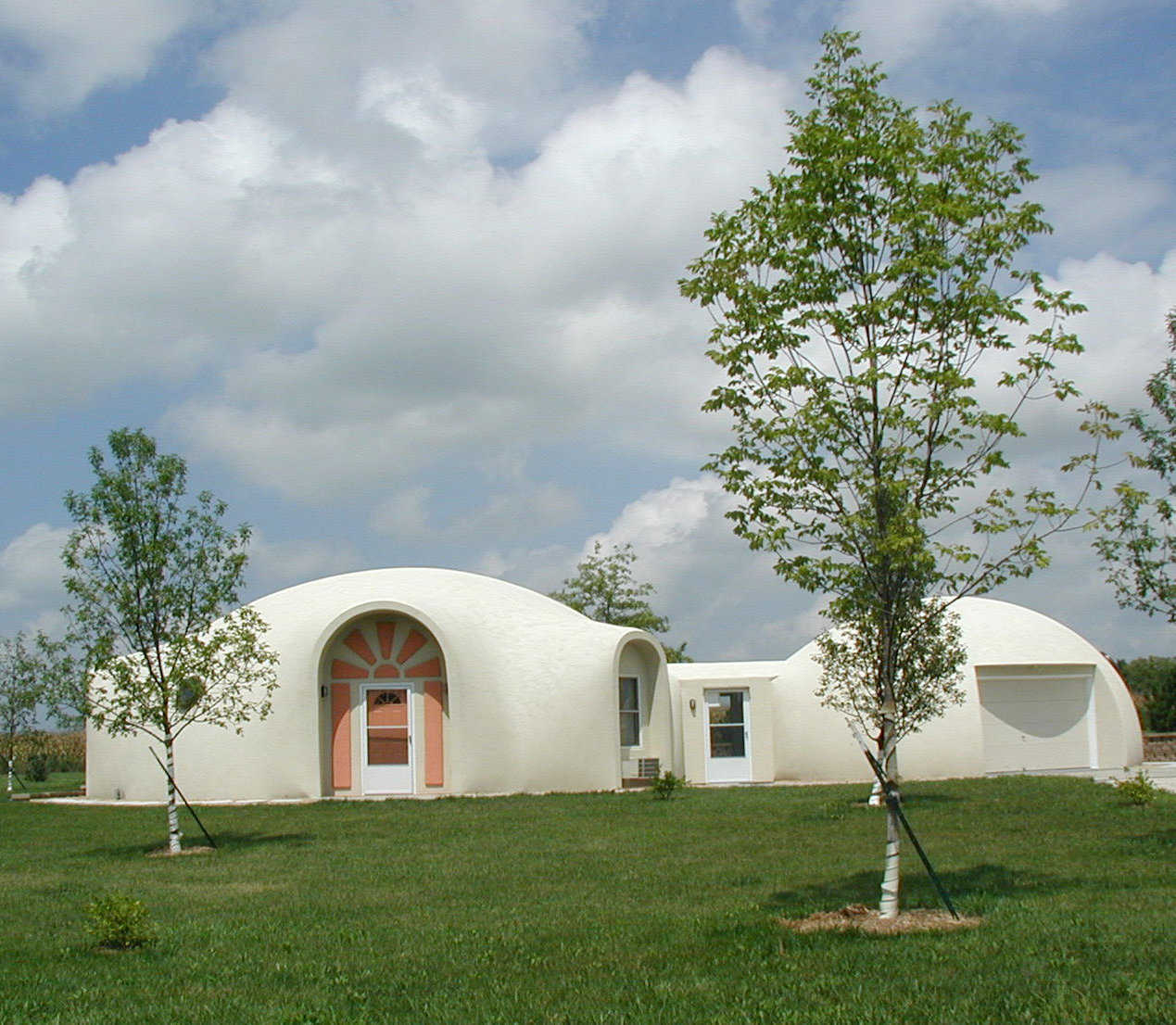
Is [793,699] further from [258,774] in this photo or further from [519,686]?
[258,774]

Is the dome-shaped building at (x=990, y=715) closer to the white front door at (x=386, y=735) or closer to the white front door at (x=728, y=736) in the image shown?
the white front door at (x=728, y=736)

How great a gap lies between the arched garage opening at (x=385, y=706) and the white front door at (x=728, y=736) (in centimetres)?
620

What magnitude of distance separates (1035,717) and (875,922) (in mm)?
19295

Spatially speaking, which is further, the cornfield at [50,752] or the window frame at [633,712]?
the cornfield at [50,752]

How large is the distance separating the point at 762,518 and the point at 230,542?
891 centimetres

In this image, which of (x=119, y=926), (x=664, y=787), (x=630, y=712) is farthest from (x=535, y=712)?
(x=119, y=926)

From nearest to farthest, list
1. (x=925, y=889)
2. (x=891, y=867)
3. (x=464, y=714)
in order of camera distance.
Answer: (x=891, y=867), (x=925, y=889), (x=464, y=714)

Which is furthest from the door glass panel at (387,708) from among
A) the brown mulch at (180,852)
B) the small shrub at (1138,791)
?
A: the small shrub at (1138,791)

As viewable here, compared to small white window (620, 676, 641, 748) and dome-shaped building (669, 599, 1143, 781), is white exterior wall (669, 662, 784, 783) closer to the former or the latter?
dome-shaped building (669, 599, 1143, 781)

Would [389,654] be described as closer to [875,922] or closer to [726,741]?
[726,741]

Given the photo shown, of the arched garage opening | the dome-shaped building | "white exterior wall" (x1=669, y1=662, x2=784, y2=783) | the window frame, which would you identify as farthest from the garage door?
the arched garage opening

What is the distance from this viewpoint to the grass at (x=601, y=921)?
22.5 feet

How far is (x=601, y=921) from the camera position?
31.2ft

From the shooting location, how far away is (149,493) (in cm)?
1582
